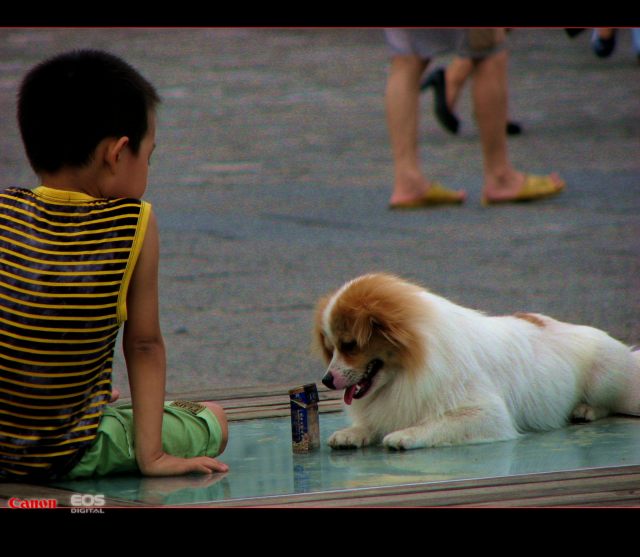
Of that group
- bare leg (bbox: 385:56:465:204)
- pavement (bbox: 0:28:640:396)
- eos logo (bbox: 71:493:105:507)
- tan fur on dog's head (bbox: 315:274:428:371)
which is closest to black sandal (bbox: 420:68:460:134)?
pavement (bbox: 0:28:640:396)

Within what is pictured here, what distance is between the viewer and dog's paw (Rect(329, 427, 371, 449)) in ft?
14.5

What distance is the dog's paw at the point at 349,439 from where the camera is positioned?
14.5ft

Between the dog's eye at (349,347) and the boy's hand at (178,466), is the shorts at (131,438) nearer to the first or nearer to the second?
the boy's hand at (178,466)

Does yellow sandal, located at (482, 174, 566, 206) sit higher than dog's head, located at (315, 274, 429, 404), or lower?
higher

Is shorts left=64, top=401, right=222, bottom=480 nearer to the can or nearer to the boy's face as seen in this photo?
the can

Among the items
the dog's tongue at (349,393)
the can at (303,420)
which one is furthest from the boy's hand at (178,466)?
the dog's tongue at (349,393)

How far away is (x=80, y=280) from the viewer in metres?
3.71

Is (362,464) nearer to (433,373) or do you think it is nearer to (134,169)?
(433,373)

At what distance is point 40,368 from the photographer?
3.73 m

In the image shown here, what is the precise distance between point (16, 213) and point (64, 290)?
0.29 meters

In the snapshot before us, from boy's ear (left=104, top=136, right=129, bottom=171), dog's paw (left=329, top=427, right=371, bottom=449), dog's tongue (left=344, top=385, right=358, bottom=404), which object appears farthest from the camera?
dog's tongue (left=344, top=385, right=358, bottom=404)

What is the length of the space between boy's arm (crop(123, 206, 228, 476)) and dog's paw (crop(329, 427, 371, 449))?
28.1 inches

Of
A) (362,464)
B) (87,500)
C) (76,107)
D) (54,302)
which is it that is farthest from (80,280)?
(362,464)
